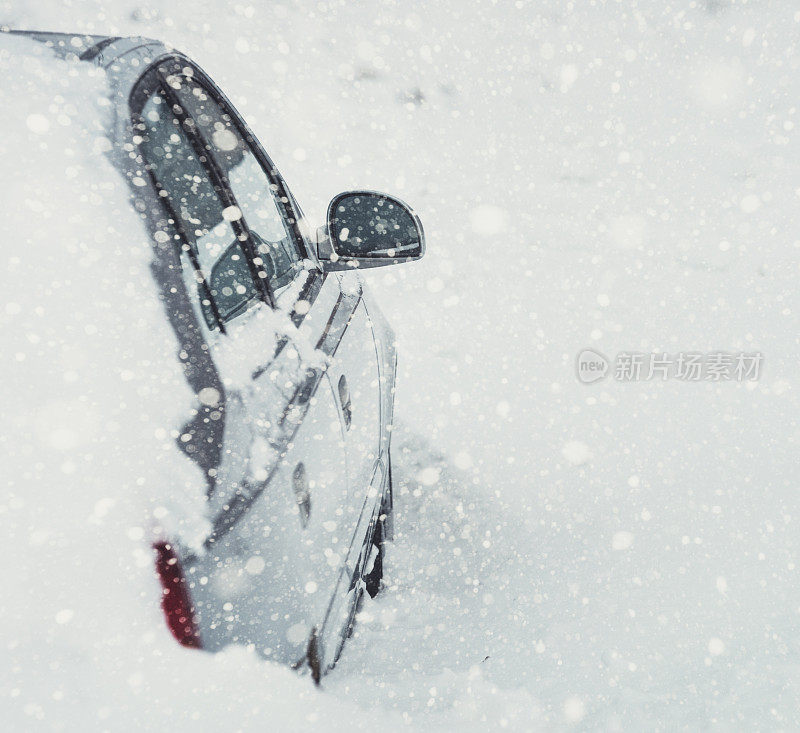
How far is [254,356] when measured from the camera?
1454mm

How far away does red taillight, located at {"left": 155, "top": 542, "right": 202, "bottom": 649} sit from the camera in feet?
3.49

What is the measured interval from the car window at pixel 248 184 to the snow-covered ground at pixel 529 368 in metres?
0.59

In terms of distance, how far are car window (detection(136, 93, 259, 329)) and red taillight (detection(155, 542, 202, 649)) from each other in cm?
52

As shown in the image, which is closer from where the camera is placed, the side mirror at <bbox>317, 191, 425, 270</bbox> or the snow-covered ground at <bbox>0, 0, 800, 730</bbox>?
the snow-covered ground at <bbox>0, 0, 800, 730</bbox>

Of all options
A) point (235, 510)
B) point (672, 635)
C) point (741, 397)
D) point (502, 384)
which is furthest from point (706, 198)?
point (235, 510)

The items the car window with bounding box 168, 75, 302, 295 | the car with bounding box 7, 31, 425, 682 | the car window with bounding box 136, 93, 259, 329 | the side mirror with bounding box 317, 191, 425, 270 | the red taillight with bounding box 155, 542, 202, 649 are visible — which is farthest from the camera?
the side mirror with bounding box 317, 191, 425, 270

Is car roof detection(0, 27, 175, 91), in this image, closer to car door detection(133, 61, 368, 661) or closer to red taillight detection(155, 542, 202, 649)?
car door detection(133, 61, 368, 661)

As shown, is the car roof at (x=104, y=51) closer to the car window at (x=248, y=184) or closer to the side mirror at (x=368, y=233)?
the car window at (x=248, y=184)

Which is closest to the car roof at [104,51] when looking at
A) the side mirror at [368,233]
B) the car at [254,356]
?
the car at [254,356]

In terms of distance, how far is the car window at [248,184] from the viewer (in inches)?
66.2

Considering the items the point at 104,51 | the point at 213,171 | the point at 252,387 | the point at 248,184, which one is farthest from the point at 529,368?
the point at 104,51

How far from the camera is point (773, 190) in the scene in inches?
254

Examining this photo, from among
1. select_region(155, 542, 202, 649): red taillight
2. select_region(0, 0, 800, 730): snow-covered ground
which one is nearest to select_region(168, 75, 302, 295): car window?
select_region(0, 0, 800, 730): snow-covered ground

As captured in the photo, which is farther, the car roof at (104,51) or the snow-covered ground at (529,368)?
the car roof at (104,51)
